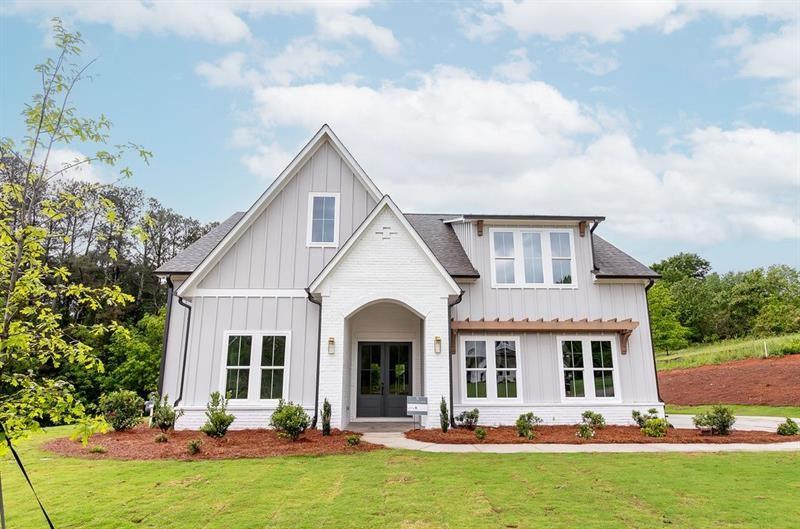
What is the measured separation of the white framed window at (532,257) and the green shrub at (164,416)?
9.80 meters

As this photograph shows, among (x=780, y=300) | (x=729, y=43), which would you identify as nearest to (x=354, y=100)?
(x=729, y=43)

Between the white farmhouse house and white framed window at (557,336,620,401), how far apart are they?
0.12 feet

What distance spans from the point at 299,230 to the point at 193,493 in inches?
325

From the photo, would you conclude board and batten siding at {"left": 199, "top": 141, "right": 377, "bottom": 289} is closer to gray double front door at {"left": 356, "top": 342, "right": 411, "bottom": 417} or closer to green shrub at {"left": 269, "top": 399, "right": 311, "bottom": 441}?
gray double front door at {"left": 356, "top": 342, "right": 411, "bottom": 417}

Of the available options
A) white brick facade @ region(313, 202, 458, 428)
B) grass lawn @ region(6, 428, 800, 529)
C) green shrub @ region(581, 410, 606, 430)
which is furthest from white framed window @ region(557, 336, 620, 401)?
grass lawn @ region(6, 428, 800, 529)

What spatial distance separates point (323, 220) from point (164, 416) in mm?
6859

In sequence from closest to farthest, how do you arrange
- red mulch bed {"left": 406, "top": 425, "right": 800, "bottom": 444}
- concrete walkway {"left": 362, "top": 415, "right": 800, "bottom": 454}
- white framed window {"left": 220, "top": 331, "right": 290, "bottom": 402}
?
1. concrete walkway {"left": 362, "top": 415, "right": 800, "bottom": 454}
2. red mulch bed {"left": 406, "top": 425, "right": 800, "bottom": 444}
3. white framed window {"left": 220, "top": 331, "right": 290, "bottom": 402}

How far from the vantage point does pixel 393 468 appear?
7578 mm

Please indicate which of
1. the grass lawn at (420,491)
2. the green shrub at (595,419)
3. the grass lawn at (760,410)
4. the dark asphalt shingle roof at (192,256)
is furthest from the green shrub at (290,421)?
the grass lawn at (760,410)

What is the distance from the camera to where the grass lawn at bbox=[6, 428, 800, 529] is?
203 inches

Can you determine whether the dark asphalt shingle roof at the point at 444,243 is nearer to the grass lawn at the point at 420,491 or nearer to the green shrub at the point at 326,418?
the green shrub at the point at 326,418

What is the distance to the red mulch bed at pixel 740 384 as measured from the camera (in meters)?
18.6

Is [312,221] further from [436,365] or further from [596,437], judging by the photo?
[596,437]

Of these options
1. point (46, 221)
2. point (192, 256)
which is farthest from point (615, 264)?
point (46, 221)
